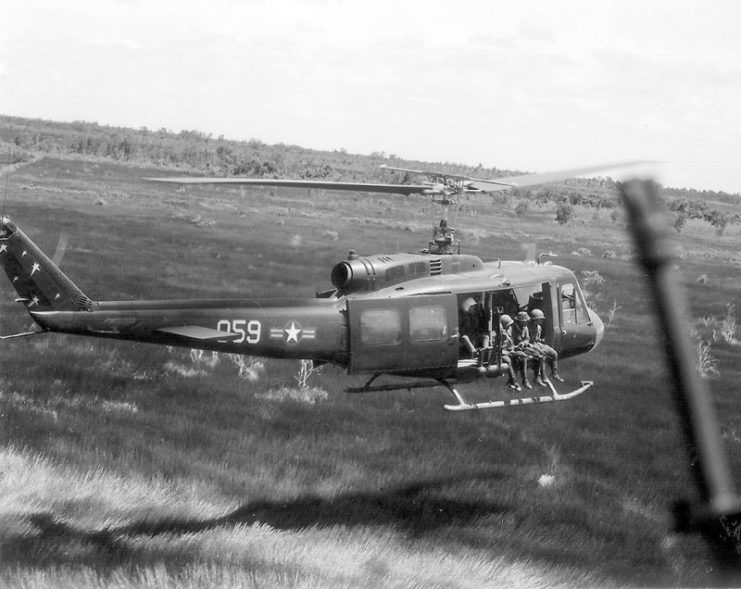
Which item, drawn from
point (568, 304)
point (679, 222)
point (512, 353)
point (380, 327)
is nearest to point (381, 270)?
point (380, 327)

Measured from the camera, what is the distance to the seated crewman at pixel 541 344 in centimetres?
1084

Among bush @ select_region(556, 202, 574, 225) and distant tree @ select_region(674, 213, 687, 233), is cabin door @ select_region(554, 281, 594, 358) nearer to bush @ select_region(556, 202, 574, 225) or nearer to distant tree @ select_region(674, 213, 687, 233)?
bush @ select_region(556, 202, 574, 225)

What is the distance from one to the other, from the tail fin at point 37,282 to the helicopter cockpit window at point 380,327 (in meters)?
3.50

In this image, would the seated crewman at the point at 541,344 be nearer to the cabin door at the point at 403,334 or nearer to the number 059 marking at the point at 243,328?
the cabin door at the point at 403,334

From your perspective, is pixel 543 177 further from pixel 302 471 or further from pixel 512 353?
pixel 302 471

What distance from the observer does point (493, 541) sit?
11961 millimetres

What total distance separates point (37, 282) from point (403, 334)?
15.7 ft

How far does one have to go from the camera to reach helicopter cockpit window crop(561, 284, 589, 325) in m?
11.7

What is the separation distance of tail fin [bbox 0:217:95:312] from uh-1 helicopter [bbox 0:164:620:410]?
0.04ft

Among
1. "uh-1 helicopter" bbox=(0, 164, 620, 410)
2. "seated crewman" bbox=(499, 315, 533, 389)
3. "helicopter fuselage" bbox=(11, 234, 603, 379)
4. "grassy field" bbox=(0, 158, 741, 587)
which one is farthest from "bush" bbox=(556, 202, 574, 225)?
"seated crewman" bbox=(499, 315, 533, 389)

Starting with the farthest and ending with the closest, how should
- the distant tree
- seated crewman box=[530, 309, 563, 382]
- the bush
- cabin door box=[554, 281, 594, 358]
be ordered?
the distant tree < the bush < cabin door box=[554, 281, 594, 358] < seated crewman box=[530, 309, 563, 382]

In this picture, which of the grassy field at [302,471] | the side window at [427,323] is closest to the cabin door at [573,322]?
the side window at [427,323]

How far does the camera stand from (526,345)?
35.1 feet

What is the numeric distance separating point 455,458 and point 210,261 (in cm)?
1095
